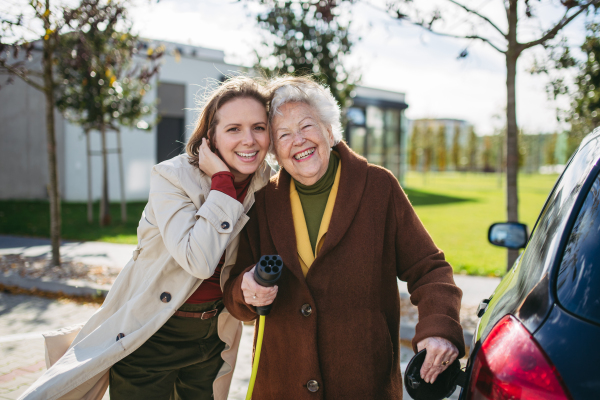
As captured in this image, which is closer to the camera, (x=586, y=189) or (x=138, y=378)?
(x=586, y=189)

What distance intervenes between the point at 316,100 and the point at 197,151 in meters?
0.69

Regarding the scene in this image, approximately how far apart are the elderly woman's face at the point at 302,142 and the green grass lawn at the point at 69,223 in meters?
8.23

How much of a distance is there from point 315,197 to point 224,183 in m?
0.44

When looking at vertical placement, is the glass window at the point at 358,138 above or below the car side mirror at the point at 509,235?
above

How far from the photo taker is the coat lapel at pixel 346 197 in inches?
79.8

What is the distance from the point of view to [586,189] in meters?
1.31

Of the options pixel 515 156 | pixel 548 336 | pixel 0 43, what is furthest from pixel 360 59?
pixel 548 336

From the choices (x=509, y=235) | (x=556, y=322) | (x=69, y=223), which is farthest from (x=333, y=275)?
(x=69, y=223)

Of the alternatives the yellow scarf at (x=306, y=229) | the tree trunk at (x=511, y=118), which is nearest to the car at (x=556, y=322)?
the yellow scarf at (x=306, y=229)

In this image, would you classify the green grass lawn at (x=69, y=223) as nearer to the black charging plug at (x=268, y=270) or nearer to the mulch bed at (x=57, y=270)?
the mulch bed at (x=57, y=270)

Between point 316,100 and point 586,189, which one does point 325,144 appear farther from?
point 586,189

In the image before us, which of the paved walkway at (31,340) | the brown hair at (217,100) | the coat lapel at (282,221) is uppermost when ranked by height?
the brown hair at (217,100)

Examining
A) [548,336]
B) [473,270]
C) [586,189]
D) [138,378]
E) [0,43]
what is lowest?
[473,270]

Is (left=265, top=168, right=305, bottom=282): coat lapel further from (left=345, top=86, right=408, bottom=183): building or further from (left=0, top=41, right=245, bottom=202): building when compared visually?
(left=345, top=86, right=408, bottom=183): building
